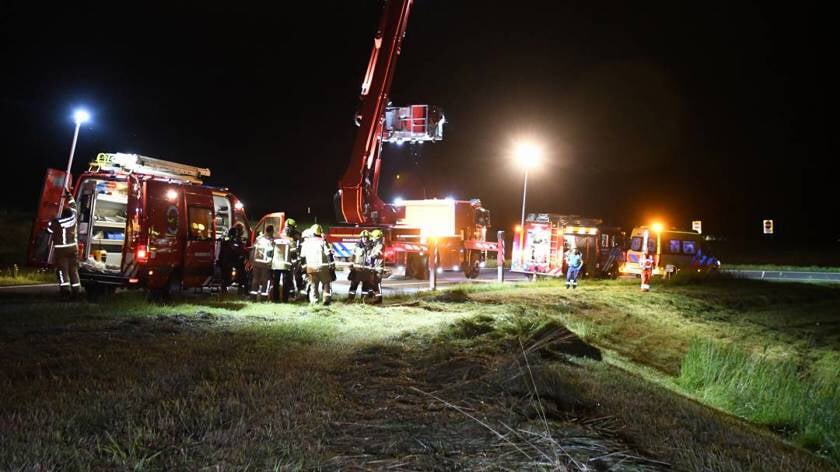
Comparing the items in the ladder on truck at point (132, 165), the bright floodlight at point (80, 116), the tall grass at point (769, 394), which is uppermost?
the bright floodlight at point (80, 116)

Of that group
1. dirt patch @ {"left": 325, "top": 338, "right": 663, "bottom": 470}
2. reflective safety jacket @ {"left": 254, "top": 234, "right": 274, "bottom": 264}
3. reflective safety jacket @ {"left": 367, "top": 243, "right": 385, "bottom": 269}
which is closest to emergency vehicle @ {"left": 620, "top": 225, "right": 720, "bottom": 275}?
reflective safety jacket @ {"left": 367, "top": 243, "right": 385, "bottom": 269}

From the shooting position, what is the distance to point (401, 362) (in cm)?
696

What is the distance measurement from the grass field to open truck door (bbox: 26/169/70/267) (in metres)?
0.96

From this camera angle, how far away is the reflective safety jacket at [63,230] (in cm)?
1137

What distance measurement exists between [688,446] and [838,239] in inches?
3004

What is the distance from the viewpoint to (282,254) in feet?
40.8

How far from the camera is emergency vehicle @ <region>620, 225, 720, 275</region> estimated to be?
76.4 ft

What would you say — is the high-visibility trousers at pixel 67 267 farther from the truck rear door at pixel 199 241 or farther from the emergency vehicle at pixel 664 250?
the emergency vehicle at pixel 664 250

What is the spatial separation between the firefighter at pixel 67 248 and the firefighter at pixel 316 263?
3.96 m

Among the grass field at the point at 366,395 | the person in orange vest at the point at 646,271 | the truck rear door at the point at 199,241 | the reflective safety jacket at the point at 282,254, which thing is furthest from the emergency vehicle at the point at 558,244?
the truck rear door at the point at 199,241

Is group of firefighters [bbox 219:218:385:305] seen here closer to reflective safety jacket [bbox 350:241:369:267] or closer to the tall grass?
reflective safety jacket [bbox 350:241:369:267]

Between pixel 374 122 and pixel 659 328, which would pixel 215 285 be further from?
pixel 659 328

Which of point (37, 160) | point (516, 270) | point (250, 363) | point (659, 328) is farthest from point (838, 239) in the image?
point (250, 363)

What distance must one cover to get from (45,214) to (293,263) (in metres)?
4.41
